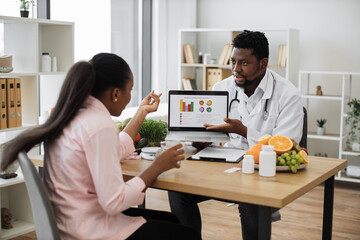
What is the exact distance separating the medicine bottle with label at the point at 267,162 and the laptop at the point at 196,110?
533 millimetres

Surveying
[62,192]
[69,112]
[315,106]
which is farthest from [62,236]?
[315,106]

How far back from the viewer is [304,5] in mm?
5102

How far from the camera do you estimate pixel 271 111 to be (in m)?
2.58

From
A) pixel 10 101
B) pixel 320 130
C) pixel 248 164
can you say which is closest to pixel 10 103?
pixel 10 101

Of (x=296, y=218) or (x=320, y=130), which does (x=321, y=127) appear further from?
(x=296, y=218)

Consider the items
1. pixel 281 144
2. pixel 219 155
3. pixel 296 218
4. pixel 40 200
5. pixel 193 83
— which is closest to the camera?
pixel 40 200

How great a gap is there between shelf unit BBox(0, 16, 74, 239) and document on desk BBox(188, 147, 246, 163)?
141 centimetres

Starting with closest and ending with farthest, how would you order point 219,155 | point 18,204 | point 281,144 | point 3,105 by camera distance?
1. point 281,144
2. point 219,155
3. point 3,105
4. point 18,204

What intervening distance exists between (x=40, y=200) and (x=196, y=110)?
1084 millimetres

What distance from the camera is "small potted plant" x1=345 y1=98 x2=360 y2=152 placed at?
4.50 m

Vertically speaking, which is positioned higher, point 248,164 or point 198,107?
point 198,107

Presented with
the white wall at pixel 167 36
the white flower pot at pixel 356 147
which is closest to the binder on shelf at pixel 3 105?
the white wall at pixel 167 36

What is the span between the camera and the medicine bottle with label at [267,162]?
184cm

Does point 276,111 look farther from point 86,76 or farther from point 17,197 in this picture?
point 17,197
